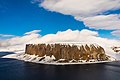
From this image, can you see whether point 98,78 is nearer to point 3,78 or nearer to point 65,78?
point 65,78

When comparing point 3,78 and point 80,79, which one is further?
point 3,78

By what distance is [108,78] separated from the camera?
121312 millimetres

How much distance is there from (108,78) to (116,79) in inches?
213

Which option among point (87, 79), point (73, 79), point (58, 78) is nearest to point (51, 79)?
point (58, 78)

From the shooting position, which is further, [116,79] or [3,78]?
[3,78]

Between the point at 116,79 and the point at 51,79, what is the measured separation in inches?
1524

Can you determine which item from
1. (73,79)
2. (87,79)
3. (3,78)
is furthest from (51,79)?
(3,78)

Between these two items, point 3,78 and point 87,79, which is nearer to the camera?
point 87,79

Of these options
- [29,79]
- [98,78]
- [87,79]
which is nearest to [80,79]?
[87,79]

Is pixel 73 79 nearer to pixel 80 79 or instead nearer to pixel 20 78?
pixel 80 79

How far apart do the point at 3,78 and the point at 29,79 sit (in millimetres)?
18858

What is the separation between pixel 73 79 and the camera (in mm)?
119500

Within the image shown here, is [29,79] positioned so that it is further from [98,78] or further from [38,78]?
[98,78]

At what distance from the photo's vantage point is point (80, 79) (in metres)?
118
